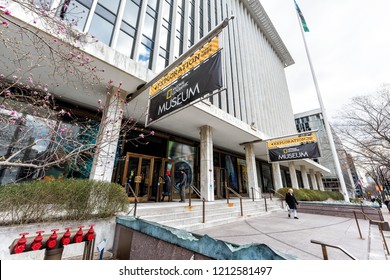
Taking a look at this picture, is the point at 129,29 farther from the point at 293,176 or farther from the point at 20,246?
the point at 293,176

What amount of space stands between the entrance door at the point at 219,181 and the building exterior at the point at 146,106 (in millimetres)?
84

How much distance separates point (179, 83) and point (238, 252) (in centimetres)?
381

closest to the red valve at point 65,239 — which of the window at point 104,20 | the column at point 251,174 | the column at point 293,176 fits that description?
the window at point 104,20

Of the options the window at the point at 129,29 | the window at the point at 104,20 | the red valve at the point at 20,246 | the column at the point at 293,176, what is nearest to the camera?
the red valve at the point at 20,246

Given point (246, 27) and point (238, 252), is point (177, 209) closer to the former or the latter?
point (238, 252)

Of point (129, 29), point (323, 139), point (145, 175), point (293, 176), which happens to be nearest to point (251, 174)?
point (145, 175)

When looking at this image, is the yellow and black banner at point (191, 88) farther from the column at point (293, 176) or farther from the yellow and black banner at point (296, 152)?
the column at point (293, 176)

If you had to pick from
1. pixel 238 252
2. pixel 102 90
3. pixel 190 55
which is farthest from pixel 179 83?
pixel 102 90

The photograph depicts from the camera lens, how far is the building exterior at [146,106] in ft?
19.6

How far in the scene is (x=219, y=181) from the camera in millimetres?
14461

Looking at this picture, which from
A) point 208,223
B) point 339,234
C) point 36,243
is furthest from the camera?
point 208,223

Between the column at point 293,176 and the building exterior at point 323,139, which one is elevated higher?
the building exterior at point 323,139

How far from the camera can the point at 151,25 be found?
41.2ft

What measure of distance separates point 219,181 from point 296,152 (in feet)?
21.0
